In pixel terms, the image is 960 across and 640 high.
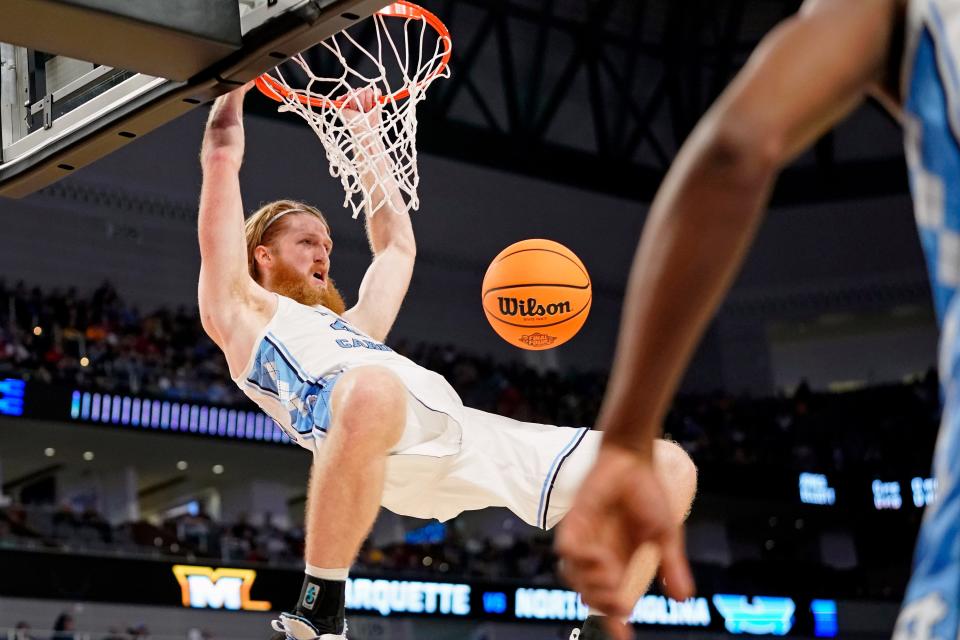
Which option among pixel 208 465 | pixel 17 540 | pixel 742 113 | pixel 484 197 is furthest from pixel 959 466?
pixel 484 197

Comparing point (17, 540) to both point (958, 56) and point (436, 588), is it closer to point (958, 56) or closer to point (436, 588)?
point (436, 588)

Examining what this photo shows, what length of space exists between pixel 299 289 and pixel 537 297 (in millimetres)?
1278

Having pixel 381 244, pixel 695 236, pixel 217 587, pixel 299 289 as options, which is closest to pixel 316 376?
pixel 299 289

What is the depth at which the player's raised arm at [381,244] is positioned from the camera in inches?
175

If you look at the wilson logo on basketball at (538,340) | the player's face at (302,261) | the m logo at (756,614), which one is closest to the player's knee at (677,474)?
the player's face at (302,261)

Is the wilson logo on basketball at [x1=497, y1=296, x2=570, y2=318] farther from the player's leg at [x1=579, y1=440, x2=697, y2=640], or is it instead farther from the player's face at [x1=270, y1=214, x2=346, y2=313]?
the player's leg at [x1=579, y1=440, x2=697, y2=640]

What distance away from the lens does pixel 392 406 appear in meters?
3.26

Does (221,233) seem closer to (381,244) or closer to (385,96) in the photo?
(381,244)

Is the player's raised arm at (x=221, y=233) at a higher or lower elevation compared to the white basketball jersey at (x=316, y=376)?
higher

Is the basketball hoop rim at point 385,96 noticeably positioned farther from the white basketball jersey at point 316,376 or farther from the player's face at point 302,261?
the white basketball jersey at point 316,376

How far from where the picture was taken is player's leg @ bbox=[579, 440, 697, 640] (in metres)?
3.35

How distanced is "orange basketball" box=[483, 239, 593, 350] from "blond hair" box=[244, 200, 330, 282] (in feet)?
3.56

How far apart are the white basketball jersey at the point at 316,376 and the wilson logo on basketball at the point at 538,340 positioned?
1.28 meters

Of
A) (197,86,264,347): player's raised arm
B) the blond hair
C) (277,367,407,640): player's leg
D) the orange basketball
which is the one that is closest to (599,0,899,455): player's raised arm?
(277,367,407,640): player's leg
